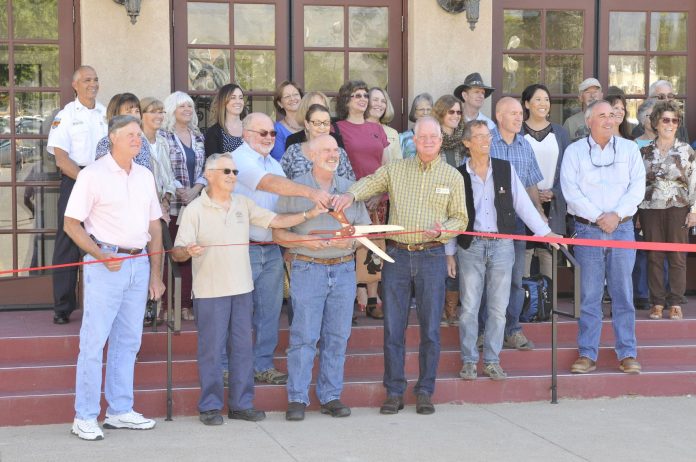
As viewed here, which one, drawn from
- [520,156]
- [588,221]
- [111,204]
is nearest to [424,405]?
[588,221]

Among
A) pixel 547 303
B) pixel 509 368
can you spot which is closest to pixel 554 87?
pixel 547 303

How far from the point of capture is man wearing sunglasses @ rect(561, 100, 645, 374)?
818 cm

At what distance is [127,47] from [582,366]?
4.70 m

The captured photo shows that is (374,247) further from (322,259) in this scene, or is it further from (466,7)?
(466,7)

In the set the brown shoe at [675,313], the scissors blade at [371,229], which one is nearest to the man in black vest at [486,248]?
the scissors blade at [371,229]

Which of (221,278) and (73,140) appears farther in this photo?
(73,140)

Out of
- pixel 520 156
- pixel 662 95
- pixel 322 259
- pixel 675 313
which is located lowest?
pixel 675 313

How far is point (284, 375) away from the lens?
7652 millimetres

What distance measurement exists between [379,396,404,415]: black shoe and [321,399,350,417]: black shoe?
0.85 feet

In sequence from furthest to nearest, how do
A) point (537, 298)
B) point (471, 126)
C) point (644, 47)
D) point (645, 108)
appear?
point (644, 47) < point (645, 108) < point (537, 298) < point (471, 126)

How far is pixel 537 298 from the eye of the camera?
28.2ft

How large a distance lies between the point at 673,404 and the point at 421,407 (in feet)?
6.38

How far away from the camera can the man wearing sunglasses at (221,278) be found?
7.03 metres

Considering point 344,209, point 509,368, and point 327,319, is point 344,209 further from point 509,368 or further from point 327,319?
point 509,368
